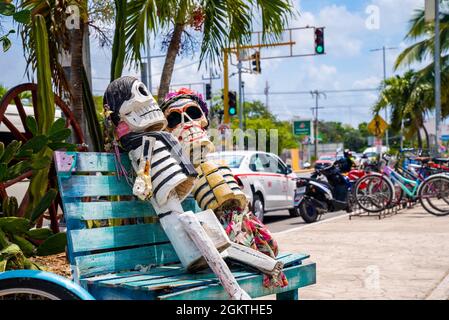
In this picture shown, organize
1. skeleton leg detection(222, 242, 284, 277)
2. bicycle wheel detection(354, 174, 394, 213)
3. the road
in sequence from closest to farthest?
skeleton leg detection(222, 242, 284, 277) → the road → bicycle wheel detection(354, 174, 394, 213)

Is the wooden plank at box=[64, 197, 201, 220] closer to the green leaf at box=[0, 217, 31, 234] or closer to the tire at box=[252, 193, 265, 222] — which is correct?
the green leaf at box=[0, 217, 31, 234]

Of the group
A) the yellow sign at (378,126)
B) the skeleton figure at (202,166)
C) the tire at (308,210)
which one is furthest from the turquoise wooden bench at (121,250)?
the yellow sign at (378,126)

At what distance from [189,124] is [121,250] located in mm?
907

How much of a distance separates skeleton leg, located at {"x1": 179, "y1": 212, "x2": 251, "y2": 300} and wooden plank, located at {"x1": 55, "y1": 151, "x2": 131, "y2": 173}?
56 cm

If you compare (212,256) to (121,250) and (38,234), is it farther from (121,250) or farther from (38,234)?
(38,234)

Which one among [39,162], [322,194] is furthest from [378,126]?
[39,162]

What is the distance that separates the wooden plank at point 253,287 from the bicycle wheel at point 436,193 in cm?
919

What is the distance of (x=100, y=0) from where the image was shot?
19.4 ft

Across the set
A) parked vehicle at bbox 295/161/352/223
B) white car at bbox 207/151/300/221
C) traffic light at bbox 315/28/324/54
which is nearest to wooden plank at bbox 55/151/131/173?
white car at bbox 207/151/300/221

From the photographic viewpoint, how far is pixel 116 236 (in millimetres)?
3623

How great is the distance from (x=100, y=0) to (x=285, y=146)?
5551cm

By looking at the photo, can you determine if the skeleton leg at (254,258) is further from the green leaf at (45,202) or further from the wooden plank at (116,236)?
the green leaf at (45,202)

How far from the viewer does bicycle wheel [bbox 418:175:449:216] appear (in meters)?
12.7

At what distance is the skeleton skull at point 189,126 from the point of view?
13.3ft
